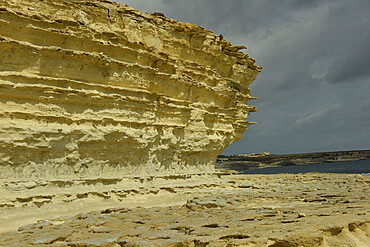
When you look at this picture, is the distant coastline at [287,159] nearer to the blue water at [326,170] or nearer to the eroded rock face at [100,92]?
the blue water at [326,170]

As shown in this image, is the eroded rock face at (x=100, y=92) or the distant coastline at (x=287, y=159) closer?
the eroded rock face at (x=100, y=92)

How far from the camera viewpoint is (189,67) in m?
17.3

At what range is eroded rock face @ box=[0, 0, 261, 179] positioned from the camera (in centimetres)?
1050

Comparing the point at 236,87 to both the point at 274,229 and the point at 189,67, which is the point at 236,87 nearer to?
the point at 189,67

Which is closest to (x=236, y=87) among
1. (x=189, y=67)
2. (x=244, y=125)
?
(x=244, y=125)

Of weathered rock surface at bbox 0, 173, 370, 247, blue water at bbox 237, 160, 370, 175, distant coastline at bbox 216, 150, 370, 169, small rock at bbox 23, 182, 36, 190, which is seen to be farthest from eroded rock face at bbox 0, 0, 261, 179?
distant coastline at bbox 216, 150, 370, 169

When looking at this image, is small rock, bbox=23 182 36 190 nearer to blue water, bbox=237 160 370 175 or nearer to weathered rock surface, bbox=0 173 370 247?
weathered rock surface, bbox=0 173 370 247

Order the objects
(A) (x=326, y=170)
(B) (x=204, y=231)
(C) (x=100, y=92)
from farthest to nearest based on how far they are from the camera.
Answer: (A) (x=326, y=170) → (C) (x=100, y=92) → (B) (x=204, y=231)

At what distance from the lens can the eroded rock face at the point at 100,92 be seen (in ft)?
34.4

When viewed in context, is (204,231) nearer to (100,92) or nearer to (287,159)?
(100,92)

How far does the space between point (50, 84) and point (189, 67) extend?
28.9 feet

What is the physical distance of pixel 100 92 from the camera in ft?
40.6

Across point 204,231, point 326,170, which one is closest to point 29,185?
point 204,231

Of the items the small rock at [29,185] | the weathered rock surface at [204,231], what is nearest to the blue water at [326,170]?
the weathered rock surface at [204,231]
